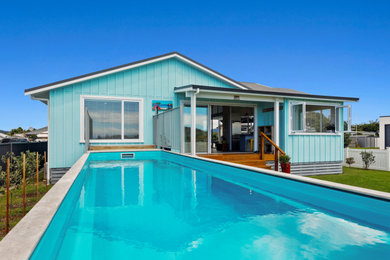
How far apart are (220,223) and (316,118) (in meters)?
9.75

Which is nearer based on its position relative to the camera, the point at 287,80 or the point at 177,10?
the point at 177,10

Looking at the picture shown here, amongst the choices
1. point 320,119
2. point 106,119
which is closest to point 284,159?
point 320,119

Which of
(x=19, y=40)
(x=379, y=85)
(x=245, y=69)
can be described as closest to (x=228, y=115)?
(x=245, y=69)

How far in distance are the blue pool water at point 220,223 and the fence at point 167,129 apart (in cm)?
405

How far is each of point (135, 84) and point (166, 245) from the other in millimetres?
8845

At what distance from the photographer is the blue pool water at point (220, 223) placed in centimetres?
235

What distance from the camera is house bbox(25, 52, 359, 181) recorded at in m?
9.38

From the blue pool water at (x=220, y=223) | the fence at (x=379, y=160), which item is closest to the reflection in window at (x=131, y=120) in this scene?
the blue pool water at (x=220, y=223)

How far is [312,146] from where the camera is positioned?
11438 mm

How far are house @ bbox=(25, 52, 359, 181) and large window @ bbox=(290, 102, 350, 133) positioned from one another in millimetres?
39

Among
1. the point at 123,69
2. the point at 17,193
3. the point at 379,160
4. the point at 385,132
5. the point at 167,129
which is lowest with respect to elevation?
the point at 17,193

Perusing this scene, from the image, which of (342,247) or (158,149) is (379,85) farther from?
(342,247)

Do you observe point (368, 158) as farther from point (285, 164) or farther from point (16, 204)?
point (16, 204)

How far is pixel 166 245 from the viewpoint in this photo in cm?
249
